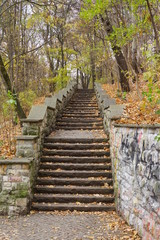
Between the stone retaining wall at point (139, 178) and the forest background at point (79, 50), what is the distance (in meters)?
0.34

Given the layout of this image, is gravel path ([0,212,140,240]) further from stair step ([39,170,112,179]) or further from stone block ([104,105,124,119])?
stone block ([104,105,124,119])

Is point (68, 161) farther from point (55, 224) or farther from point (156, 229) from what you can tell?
point (156, 229)

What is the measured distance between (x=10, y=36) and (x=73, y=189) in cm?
658

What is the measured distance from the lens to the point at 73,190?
6.37 metres

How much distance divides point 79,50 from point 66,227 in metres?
22.5

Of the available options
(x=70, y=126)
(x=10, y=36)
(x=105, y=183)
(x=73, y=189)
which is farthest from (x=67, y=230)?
(x=10, y=36)

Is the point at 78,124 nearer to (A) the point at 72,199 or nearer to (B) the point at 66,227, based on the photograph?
(A) the point at 72,199

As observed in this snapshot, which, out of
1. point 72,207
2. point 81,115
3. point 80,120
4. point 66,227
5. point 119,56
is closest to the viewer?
point 66,227

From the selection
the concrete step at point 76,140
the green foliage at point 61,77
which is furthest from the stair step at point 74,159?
the green foliage at point 61,77

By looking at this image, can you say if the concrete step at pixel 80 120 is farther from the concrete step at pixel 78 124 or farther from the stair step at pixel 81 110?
the stair step at pixel 81 110

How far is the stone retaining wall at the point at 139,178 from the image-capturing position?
144 inches

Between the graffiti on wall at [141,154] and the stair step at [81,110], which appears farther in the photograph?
the stair step at [81,110]

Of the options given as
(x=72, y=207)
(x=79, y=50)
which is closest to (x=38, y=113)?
(x=72, y=207)

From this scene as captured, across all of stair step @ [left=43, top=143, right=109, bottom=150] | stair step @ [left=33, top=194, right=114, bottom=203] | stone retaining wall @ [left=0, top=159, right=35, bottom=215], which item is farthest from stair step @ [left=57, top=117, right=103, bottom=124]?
stone retaining wall @ [left=0, top=159, right=35, bottom=215]
